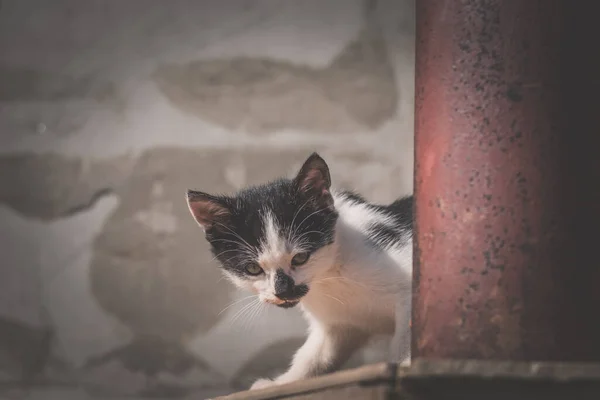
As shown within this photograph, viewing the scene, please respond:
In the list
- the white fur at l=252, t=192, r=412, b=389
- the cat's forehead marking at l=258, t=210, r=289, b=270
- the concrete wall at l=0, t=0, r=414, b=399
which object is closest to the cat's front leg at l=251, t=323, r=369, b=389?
the white fur at l=252, t=192, r=412, b=389

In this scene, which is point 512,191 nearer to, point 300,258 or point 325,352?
point 300,258

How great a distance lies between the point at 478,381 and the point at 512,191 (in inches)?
12.5

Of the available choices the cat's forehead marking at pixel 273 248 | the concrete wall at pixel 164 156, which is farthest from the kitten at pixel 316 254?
the concrete wall at pixel 164 156

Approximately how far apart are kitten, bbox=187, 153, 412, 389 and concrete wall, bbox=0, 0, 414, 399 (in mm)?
414

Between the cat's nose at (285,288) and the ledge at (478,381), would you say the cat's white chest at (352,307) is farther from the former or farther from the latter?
the ledge at (478,381)

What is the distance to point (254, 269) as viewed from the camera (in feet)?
7.54

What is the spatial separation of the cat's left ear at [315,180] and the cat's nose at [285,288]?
27 cm

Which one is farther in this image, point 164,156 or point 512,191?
point 164,156

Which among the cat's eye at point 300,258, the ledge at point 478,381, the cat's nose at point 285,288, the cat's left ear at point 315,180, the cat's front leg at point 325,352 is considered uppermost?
the cat's left ear at point 315,180

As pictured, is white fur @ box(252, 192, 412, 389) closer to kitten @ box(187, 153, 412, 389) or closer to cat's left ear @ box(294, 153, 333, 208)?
kitten @ box(187, 153, 412, 389)

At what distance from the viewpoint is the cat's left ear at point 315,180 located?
7.45 ft

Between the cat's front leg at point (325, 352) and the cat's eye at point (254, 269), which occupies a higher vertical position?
the cat's eye at point (254, 269)

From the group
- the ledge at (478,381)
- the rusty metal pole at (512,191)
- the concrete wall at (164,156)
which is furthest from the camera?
the concrete wall at (164,156)

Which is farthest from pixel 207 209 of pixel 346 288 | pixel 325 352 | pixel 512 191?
pixel 512 191
